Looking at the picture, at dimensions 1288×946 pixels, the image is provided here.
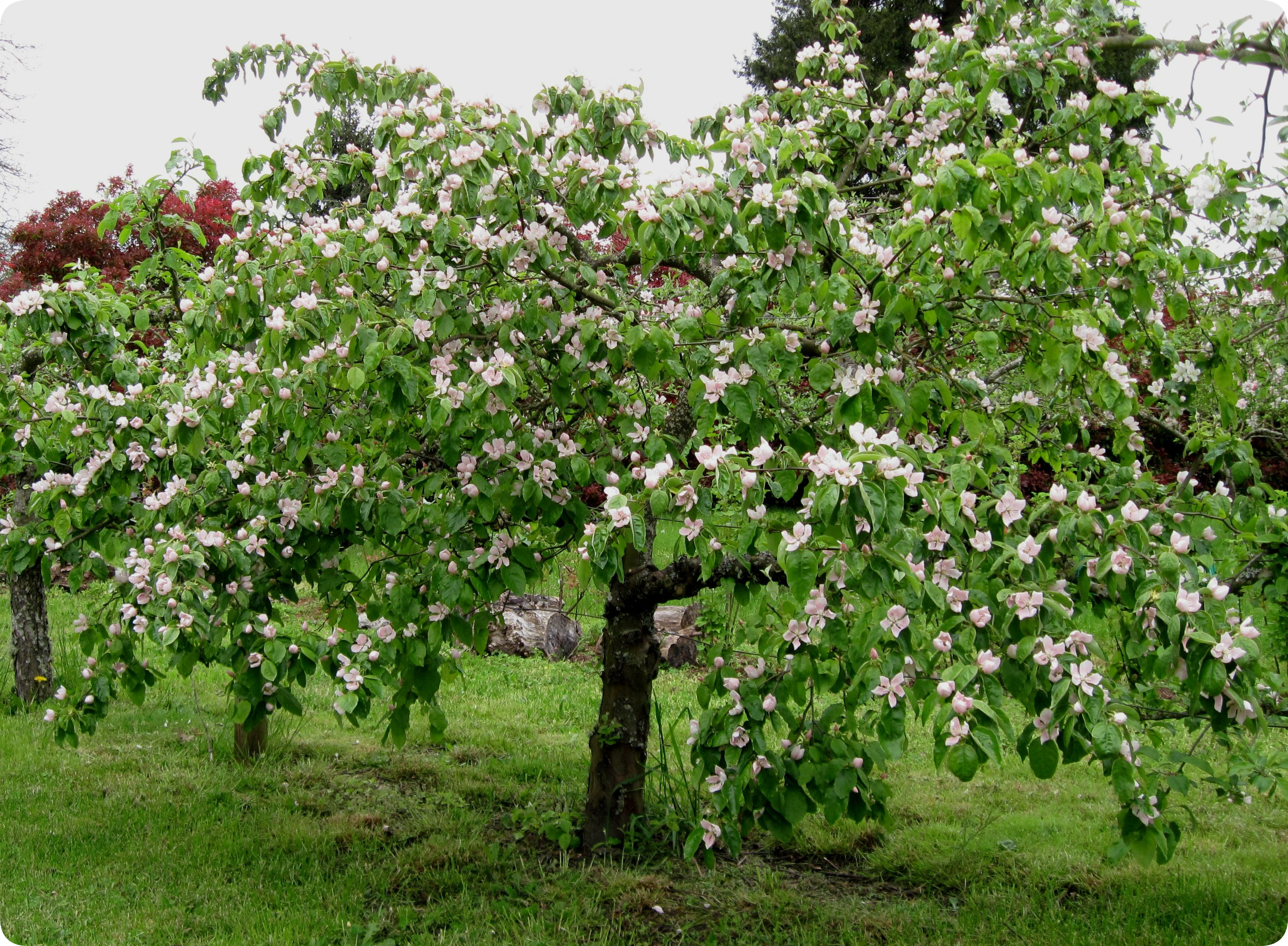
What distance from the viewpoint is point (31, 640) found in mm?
6574

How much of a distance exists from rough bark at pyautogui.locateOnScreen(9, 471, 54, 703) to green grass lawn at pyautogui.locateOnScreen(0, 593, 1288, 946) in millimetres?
392

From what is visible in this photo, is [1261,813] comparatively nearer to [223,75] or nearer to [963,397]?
[963,397]

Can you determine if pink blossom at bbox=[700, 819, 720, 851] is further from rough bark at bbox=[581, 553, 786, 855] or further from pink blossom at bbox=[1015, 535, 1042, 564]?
pink blossom at bbox=[1015, 535, 1042, 564]

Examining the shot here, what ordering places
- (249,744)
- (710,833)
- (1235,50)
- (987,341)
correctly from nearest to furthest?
(1235,50), (987,341), (710,833), (249,744)

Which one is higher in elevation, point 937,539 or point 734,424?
point 734,424

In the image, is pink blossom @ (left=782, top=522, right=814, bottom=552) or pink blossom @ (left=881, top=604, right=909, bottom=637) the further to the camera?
pink blossom @ (left=881, top=604, right=909, bottom=637)

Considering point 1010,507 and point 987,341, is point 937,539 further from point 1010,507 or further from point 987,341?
point 987,341

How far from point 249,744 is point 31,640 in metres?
1.98

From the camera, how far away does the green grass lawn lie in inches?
154

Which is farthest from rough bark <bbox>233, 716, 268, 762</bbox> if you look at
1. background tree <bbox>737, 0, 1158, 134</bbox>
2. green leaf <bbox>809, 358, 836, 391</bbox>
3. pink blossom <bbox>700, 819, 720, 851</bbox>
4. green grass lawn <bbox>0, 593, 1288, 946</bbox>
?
background tree <bbox>737, 0, 1158, 134</bbox>

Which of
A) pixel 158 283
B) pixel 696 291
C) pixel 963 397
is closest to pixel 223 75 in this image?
pixel 696 291

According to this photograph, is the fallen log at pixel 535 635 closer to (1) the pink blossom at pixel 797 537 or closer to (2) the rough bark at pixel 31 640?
(2) the rough bark at pixel 31 640

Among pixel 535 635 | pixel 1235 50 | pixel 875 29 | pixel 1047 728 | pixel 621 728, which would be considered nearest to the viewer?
pixel 1047 728

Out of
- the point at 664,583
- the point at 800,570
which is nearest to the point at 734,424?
the point at 664,583
